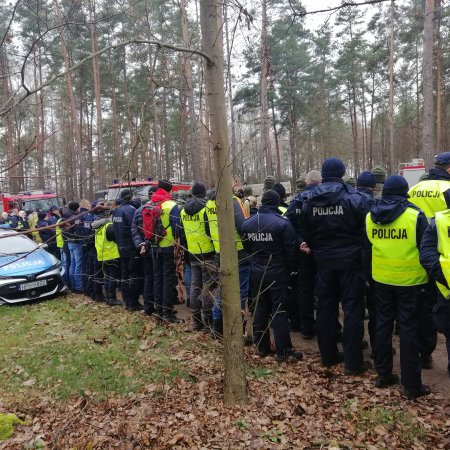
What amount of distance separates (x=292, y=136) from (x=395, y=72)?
9.26 metres

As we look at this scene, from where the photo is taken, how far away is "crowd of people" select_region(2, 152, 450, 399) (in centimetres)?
427

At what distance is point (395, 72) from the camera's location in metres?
31.5

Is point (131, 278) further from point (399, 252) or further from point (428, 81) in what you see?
point (428, 81)

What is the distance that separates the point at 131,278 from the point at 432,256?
19.1ft

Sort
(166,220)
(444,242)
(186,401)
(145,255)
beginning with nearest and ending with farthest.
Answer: (444,242), (186,401), (166,220), (145,255)

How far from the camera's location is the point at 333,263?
4973 mm

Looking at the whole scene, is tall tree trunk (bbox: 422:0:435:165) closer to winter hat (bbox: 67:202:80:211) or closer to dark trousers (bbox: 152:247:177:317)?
dark trousers (bbox: 152:247:177:317)

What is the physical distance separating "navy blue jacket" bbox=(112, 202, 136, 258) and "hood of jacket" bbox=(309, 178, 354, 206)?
13.9 ft

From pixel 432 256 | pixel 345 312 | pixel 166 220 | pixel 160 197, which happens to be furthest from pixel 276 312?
pixel 160 197

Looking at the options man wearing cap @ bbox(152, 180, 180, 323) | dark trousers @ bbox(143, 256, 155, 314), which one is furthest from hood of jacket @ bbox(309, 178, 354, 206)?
dark trousers @ bbox(143, 256, 155, 314)

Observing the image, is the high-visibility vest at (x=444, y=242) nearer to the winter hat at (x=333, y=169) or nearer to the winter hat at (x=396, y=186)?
the winter hat at (x=396, y=186)

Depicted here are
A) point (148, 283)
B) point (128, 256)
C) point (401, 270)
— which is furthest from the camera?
point (128, 256)

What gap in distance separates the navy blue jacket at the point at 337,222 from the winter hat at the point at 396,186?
431 mm

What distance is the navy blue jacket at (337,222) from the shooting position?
486cm
